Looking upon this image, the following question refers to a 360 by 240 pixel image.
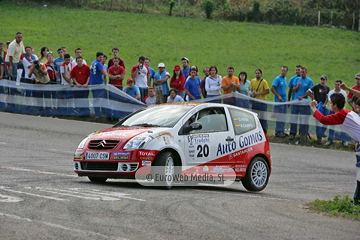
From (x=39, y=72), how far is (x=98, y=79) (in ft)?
6.93

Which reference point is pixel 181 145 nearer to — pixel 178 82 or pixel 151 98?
pixel 151 98

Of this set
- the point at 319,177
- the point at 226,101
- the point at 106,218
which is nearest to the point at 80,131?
the point at 226,101

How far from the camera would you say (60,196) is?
9312 millimetres

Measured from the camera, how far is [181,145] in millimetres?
11344

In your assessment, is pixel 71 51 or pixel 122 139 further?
pixel 71 51

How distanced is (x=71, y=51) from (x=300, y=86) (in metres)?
36.3

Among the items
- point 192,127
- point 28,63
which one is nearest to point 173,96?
point 28,63

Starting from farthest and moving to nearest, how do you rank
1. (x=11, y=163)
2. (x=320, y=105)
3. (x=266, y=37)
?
(x=266, y=37), (x=320, y=105), (x=11, y=163)

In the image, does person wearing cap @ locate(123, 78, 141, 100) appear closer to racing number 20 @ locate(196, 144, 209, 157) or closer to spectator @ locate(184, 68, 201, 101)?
spectator @ locate(184, 68, 201, 101)

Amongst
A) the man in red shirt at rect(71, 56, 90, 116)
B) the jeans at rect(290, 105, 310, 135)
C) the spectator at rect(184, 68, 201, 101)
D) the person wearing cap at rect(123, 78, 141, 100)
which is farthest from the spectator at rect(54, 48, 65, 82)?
the jeans at rect(290, 105, 310, 135)

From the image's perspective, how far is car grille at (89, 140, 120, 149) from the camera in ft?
36.0

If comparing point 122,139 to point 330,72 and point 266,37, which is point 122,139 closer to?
point 330,72

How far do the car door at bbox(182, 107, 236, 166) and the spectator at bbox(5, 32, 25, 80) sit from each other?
12.6 metres

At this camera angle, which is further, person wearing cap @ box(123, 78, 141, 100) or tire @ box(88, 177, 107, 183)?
person wearing cap @ box(123, 78, 141, 100)
